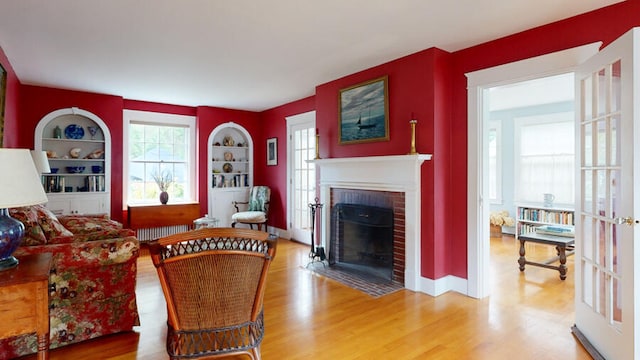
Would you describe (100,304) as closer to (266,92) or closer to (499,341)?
(499,341)

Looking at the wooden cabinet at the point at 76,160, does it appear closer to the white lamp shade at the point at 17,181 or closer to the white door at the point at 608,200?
the white lamp shade at the point at 17,181

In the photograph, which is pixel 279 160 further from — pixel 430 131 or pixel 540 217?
pixel 540 217

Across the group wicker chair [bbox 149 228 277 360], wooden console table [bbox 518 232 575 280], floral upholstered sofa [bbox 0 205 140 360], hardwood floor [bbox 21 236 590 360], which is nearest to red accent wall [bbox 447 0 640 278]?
hardwood floor [bbox 21 236 590 360]

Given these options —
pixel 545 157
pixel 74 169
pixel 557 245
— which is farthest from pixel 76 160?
pixel 545 157

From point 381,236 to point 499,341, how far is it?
169 cm

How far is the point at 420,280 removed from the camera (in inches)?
137

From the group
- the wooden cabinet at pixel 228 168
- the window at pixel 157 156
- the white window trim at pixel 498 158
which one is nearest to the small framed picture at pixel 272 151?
the wooden cabinet at pixel 228 168

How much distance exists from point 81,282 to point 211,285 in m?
1.28

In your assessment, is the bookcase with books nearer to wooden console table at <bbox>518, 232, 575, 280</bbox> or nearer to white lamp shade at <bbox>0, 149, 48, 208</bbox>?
wooden console table at <bbox>518, 232, 575, 280</bbox>

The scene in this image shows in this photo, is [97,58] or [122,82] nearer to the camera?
[97,58]

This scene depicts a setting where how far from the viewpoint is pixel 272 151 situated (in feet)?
21.5

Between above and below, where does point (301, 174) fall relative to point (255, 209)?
above

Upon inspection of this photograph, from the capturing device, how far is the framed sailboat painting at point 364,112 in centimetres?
386

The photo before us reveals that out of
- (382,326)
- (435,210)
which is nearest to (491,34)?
(435,210)
